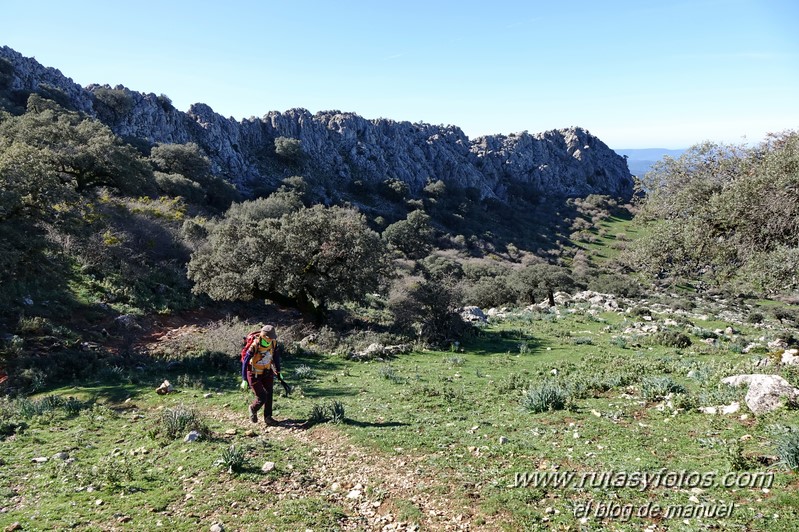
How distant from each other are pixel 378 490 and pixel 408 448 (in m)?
1.43

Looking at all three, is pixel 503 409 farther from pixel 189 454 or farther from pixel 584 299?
pixel 584 299

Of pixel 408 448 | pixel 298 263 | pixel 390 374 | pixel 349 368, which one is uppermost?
pixel 298 263

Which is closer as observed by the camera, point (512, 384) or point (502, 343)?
point (512, 384)

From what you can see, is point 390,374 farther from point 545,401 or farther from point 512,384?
point 545,401

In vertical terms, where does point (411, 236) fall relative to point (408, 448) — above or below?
above

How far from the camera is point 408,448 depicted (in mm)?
7719

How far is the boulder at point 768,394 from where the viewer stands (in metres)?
7.44

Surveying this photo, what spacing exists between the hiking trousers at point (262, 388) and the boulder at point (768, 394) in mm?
9475

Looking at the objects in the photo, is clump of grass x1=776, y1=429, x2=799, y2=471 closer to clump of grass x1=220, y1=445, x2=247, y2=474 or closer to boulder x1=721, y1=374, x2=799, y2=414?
boulder x1=721, y1=374, x2=799, y2=414

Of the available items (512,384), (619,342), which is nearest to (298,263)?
(512,384)

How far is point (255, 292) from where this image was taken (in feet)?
72.0

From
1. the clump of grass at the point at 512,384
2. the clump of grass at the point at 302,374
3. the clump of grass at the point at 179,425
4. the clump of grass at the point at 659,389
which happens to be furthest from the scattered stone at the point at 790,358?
the clump of grass at the point at 179,425

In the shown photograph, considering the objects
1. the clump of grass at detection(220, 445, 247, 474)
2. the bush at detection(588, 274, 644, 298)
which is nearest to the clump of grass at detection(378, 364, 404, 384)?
the clump of grass at detection(220, 445, 247, 474)

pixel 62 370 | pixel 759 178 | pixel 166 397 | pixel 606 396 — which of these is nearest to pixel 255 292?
pixel 62 370
